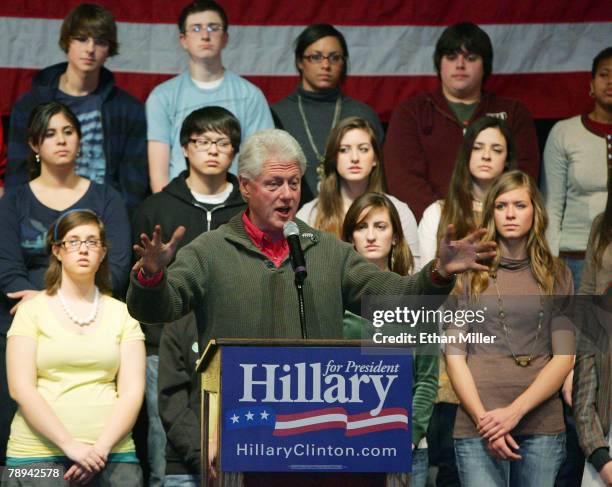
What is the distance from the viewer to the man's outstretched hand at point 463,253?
386 centimetres

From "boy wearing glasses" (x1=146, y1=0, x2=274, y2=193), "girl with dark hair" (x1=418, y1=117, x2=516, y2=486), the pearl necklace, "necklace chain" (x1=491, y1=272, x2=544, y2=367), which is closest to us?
"necklace chain" (x1=491, y1=272, x2=544, y2=367)

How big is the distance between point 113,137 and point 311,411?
336 centimetres

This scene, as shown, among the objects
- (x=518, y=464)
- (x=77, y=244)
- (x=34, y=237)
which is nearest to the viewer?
(x=518, y=464)

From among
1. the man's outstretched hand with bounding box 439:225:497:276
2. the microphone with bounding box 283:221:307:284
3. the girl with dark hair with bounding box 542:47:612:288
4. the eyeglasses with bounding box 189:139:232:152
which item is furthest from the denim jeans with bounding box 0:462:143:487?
the girl with dark hair with bounding box 542:47:612:288

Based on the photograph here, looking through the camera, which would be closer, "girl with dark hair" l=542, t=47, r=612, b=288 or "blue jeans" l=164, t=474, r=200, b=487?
"blue jeans" l=164, t=474, r=200, b=487

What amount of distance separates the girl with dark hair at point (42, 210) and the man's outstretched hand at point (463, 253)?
8.30 ft

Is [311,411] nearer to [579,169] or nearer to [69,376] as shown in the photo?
[69,376]

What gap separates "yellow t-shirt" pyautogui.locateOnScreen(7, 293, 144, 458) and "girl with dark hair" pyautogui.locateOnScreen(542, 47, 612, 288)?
234 cm

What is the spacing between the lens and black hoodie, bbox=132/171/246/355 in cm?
619

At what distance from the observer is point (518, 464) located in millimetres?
5305

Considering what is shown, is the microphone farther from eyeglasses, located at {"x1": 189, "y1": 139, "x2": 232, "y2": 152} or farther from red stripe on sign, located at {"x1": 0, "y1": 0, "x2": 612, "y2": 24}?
red stripe on sign, located at {"x1": 0, "y1": 0, "x2": 612, "y2": 24}

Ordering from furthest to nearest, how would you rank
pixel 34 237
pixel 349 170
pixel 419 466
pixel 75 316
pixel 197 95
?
pixel 197 95
pixel 349 170
pixel 34 237
pixel 75 316
pixel 419 466

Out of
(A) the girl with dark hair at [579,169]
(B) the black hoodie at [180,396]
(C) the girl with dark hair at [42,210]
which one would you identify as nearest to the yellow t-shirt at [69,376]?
(B) the black hoodie at [180,396]

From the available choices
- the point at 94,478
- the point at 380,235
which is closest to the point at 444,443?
the point at 380,235
